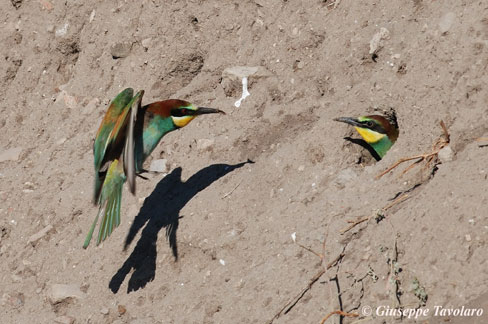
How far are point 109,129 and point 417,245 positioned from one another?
5.63 feet

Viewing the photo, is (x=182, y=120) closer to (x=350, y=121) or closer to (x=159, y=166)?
(x=159, y=166)

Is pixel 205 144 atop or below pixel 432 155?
below

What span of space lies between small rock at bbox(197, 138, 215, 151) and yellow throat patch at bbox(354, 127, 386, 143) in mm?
787

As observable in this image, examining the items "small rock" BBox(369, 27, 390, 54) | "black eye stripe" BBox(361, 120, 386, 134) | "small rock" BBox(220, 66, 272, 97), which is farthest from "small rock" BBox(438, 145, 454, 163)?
"small rock" BBox(220, 66, 272, 97)

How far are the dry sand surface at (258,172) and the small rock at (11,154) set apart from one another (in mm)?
21

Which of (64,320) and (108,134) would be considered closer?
(64,320)

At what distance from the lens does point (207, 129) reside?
4.04m

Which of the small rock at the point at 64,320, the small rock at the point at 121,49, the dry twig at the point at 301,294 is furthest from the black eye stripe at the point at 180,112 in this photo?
the dry twig at the point at 301,294

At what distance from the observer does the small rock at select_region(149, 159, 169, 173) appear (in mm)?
4051

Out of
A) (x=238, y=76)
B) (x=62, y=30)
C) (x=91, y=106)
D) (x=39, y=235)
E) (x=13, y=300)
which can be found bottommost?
(x=13, y=300)

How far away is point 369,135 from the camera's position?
11.7ft

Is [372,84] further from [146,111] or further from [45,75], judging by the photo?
[45,75]

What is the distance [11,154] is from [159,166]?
115 cm

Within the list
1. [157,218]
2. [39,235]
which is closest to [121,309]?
[157,218]
